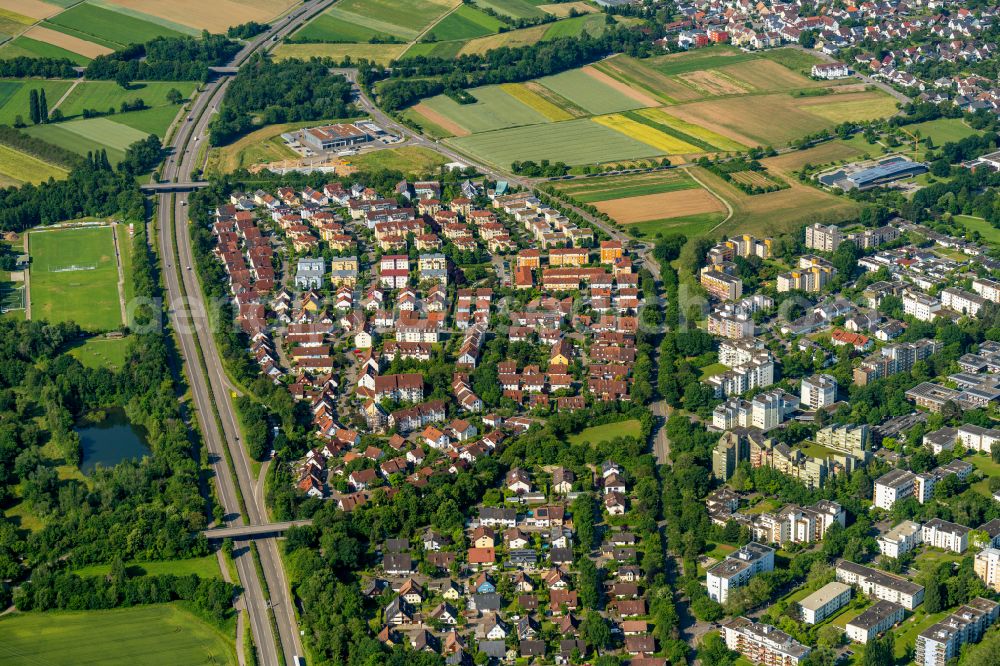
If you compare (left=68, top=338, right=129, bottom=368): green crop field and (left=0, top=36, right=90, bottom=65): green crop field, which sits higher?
(left=0, top=36, right=90, bottom=65): green crop field

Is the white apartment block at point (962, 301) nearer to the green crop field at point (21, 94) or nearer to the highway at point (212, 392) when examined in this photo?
the highway at point (212, 392)

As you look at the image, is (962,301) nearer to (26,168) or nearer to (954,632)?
(954,632)

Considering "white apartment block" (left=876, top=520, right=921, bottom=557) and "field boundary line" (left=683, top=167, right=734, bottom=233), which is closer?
"white apartment block" (left=876, top=520, right=921, bottom=557)

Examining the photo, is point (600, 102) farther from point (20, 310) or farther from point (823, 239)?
point (20, 310)

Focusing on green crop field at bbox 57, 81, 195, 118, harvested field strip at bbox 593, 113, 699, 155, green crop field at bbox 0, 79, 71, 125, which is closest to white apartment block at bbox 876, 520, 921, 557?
harvested field strip at bbox 593, 113, 699, 155

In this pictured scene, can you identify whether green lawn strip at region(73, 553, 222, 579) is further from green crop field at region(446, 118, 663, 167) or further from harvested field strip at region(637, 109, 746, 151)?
harvested field strip at region(637, 109, 746, 151)

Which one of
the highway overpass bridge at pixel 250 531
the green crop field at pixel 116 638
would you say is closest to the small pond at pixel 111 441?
the highway overpass bridge at pixel 250 531
